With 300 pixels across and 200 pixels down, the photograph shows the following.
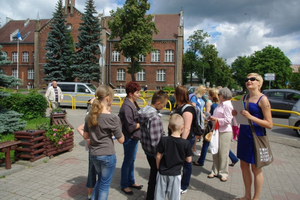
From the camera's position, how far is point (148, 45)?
31.8m

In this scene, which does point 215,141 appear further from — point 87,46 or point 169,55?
point 169,55

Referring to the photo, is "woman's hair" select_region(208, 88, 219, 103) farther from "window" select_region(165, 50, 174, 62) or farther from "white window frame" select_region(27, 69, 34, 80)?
"white window frame" select_region(27, 69, 34, 80)

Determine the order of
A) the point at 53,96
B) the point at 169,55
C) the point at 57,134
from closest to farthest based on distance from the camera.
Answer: the point at 57,134, the point at 53,96, the point at 169,55

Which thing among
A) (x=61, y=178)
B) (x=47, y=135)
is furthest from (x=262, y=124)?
(x=47, y=135)

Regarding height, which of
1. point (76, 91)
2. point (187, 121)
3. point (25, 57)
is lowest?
point (187, 121)

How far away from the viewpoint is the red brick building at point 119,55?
138ft

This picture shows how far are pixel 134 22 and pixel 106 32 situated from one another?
11900 mm

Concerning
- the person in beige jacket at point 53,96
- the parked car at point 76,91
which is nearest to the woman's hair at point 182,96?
the person in beige jacket at point 53,96

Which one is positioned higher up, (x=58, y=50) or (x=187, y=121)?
(x=58, y=50)

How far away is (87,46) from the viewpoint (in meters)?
31.7

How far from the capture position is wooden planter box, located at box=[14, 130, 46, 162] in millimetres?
5020

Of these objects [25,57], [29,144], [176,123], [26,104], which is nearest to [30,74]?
[25,57]

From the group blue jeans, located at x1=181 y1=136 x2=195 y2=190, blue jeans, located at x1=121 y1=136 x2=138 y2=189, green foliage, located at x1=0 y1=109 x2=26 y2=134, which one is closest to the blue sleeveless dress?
blue jeans, located at x1=181 y1=136 x2=195 y2=190

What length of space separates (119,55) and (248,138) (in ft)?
139
